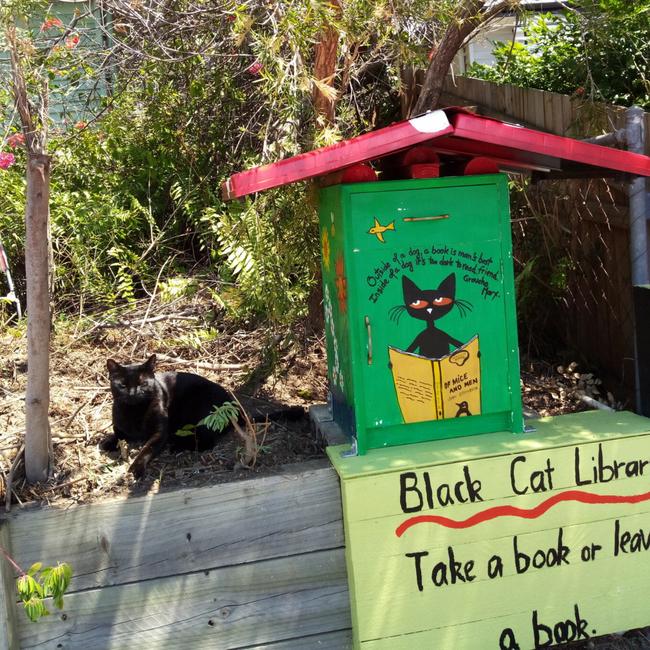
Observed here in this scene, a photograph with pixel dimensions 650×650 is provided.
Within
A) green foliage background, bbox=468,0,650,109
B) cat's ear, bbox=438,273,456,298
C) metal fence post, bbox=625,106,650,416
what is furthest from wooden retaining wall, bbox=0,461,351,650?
green foliage background, bbox=468,0,650,109

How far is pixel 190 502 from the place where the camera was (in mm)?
2723

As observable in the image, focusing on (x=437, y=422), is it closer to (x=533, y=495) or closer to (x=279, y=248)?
(x=533, y=495)

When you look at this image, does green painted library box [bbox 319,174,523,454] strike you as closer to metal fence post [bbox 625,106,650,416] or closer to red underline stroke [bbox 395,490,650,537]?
red underline stroke [bbox 395,490,650,537]

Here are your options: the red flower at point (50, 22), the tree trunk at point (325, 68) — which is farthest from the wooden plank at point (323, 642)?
the red flower at point (50, 22)

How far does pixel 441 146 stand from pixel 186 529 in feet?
5.67

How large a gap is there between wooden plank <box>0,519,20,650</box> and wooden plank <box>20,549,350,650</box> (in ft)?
0.24

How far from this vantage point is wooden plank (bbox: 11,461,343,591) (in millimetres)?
2637

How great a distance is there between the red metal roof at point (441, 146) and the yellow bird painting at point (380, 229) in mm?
261

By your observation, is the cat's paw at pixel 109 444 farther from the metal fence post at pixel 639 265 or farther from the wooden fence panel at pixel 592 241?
the wooden fence panel at pixel 592 241

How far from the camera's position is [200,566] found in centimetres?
271

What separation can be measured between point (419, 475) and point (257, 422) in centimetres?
103

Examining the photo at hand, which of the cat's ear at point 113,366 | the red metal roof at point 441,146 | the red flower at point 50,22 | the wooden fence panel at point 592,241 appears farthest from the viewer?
the wooden fence panel at point 592,241

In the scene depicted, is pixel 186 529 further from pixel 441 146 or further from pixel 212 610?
pixel 441 146

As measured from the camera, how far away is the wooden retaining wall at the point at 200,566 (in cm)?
264
